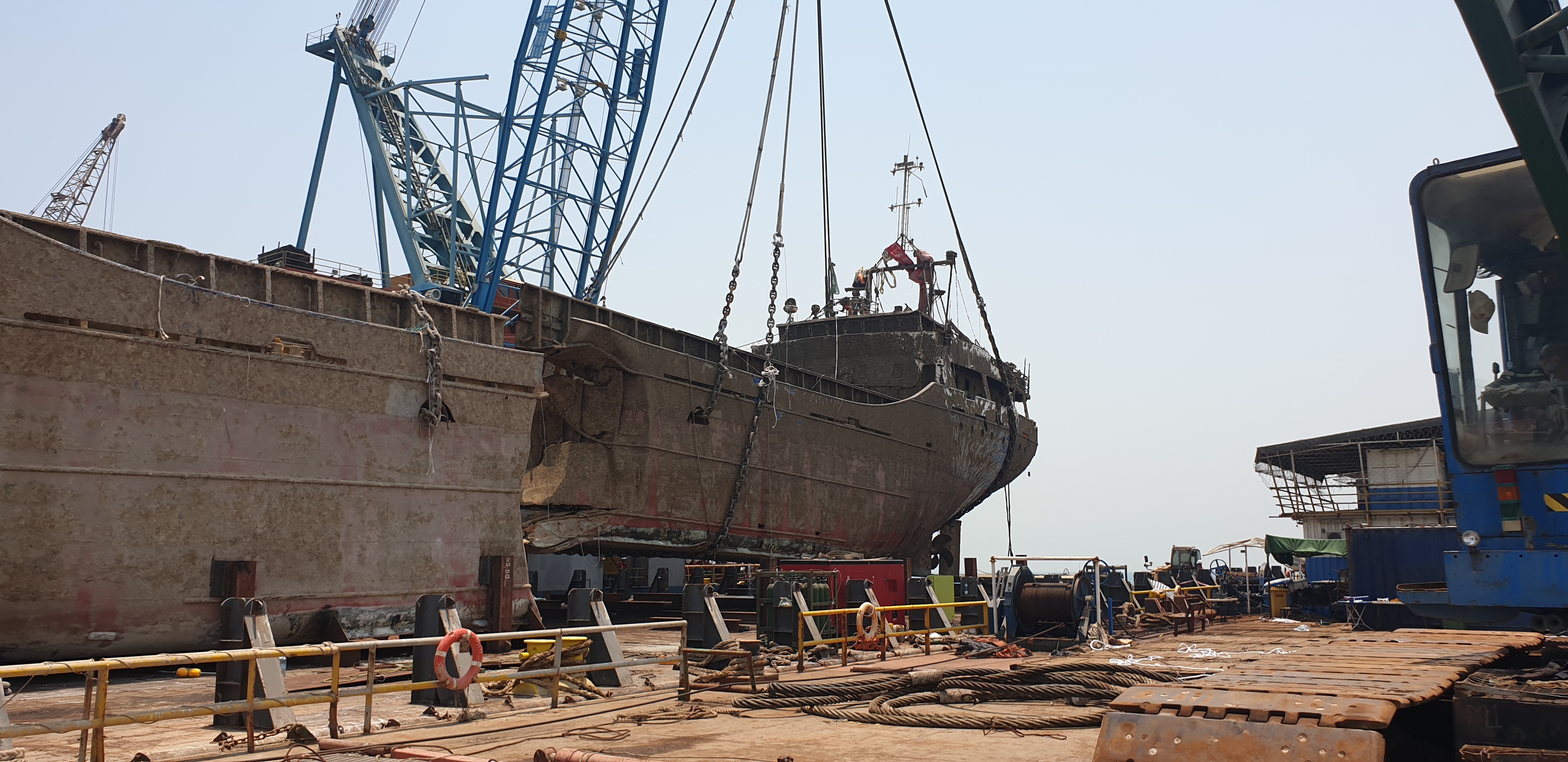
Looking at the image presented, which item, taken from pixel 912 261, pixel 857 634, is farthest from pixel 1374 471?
pixel 857 634

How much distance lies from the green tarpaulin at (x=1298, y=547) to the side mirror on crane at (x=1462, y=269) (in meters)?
24.2

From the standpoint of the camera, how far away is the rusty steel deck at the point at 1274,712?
3219mm

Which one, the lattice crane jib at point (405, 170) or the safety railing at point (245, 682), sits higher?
the lattice crane jib at point (405, 170)

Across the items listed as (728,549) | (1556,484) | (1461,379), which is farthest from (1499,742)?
(728,549)

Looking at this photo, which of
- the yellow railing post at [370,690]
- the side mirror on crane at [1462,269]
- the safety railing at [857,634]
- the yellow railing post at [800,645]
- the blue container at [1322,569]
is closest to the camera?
the side mirror on crane at [1462,269]

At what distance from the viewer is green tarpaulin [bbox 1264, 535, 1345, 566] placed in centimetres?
2789

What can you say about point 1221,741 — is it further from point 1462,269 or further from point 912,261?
point 912,261

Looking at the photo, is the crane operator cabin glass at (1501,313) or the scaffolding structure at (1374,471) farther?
the scaffolding structure at (1374,471)

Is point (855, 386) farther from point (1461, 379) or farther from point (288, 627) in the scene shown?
point (1461, 379)

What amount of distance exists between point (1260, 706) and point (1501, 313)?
146 inches

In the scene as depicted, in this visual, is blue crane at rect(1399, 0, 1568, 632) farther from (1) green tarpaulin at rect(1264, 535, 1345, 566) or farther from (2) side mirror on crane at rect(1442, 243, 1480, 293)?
(1) green tarpaulin at rect(1264, 535, 1345, 566)

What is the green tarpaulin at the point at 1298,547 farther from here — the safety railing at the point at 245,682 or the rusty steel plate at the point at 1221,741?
the rusty steel plate at the point at 1221,741

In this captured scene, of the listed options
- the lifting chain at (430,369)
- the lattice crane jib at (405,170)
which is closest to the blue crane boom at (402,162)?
the lattice crane jib at (405,170)

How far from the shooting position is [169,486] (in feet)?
40.1
